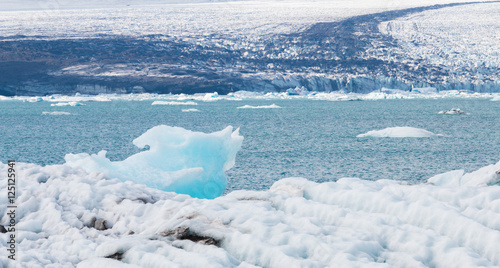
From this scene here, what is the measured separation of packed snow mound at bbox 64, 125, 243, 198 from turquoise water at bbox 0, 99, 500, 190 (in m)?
3.39

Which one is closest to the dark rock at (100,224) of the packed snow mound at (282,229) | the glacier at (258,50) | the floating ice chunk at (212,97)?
the packed snow mound at (282,229)

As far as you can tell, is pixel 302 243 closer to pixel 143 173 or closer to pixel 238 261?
pixel 238 261

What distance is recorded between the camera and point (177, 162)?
13.6 meters

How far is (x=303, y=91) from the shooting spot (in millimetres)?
86062

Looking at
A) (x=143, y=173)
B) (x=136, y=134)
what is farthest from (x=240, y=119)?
(x=143, y=173)

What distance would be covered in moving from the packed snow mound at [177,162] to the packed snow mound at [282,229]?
4.26 metres

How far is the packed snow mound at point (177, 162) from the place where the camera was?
11953 mm

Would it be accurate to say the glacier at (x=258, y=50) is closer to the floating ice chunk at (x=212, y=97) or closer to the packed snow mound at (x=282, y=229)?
the floating ice chunk at (x=212, y=97)

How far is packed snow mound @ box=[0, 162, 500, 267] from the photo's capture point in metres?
5.03

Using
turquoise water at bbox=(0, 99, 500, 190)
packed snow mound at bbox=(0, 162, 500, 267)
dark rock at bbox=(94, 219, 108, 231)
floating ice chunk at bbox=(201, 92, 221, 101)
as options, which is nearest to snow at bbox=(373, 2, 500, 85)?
floating ice chunk at bbox=(201, 92, 221, 101)

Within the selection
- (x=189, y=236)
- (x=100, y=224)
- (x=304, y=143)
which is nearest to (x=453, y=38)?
(x=304, y=143)

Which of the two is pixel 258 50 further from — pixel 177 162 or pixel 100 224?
pixel 100 224

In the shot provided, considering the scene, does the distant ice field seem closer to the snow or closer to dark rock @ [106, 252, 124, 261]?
the snow

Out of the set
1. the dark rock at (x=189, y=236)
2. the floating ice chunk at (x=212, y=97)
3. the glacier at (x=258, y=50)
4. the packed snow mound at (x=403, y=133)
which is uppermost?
the dark rock at (x=189, y=236)
